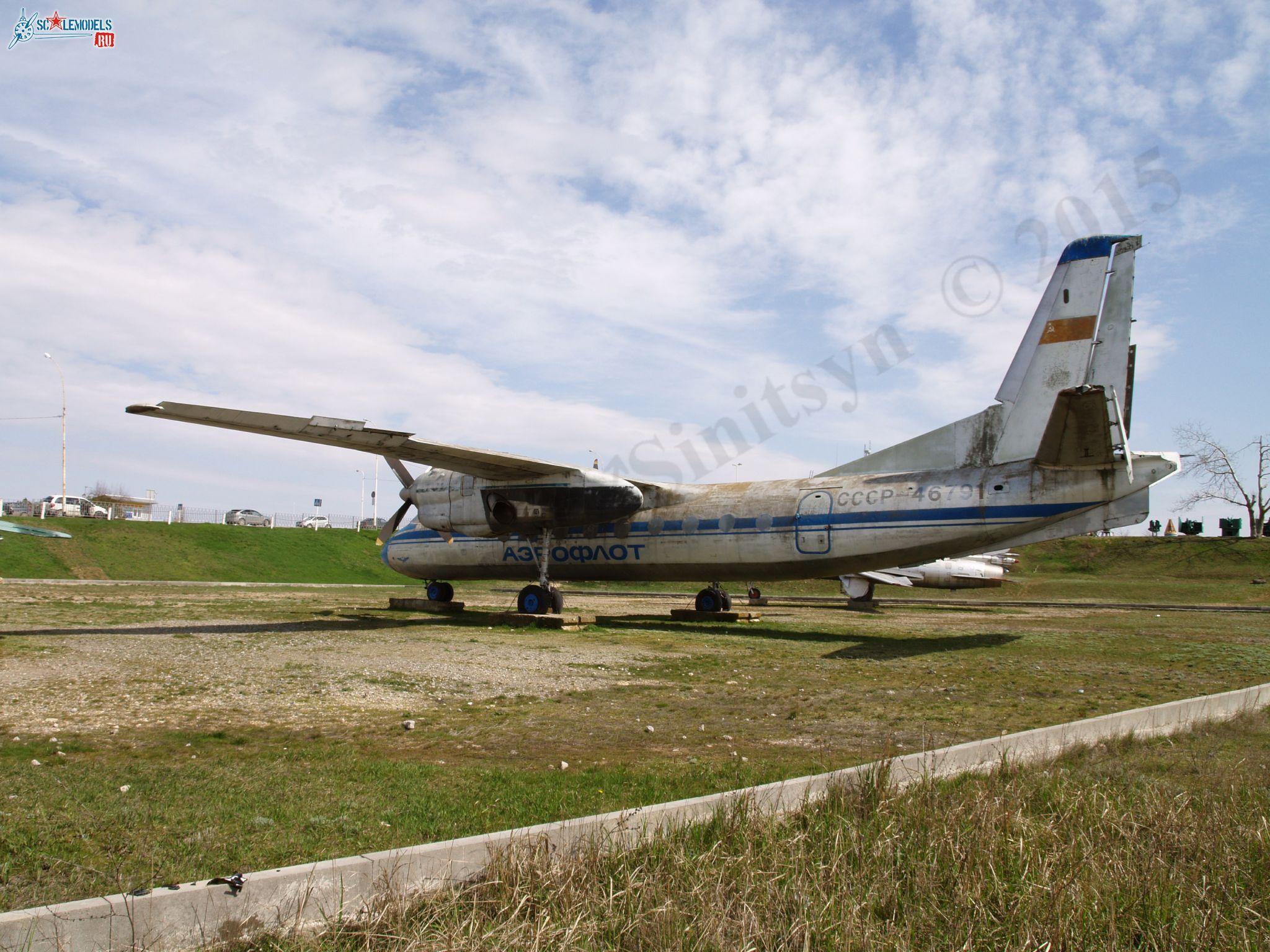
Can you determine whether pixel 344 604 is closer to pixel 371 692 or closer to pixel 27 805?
pixel 371 692

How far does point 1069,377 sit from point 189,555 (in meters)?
46.0

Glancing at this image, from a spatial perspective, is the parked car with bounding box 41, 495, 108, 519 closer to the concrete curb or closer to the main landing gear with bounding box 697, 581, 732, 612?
the main landing gear with bounding box 697, 581, 732, 612

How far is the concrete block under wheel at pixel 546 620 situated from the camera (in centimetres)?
1898

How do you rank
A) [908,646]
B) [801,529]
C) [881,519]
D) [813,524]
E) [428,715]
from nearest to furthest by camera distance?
[428,715] < [908,646] < [881,519] < [813,524] < [801,529]

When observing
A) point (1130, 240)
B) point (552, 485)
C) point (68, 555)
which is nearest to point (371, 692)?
point (552, 485)

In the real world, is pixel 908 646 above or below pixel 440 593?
below

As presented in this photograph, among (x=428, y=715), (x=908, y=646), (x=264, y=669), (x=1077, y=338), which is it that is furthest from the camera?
(x=908, y=646)

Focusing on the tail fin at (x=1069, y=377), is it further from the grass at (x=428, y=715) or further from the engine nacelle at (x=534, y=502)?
the engine nacelle at (x=534, y=502)

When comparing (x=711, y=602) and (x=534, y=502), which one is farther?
(x=711, y=602)

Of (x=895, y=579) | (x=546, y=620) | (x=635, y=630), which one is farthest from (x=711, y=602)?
(x=895, y=579)

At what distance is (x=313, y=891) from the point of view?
3508mm

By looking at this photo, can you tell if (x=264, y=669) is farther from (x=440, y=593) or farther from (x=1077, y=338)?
(x=1077, y=338)

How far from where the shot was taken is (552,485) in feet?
67.0

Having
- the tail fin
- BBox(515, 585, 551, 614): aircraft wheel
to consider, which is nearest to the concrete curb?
the tail fin
